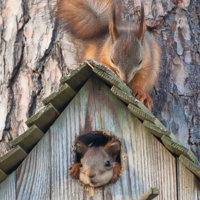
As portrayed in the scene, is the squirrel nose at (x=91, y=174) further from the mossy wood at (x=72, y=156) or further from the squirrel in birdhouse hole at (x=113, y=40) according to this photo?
the squirrel in birdhouse hole at (x=113, y=40)

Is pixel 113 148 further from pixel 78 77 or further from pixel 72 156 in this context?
pixel 78 77

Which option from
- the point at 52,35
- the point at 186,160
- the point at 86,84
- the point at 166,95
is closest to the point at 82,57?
the point at 52,35

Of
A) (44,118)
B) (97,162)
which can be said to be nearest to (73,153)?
(97,162)

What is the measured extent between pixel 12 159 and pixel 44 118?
235mm

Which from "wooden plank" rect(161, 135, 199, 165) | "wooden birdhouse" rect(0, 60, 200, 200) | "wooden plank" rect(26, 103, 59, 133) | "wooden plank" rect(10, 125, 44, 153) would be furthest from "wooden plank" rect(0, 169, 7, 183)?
"wooden plank" rect(161, 135, 199, 165)

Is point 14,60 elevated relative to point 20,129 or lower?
elevated

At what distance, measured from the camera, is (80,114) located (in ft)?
6.19

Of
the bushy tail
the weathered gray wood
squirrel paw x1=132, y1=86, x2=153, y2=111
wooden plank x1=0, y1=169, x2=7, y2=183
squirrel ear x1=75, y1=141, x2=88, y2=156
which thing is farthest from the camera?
the bushy tail

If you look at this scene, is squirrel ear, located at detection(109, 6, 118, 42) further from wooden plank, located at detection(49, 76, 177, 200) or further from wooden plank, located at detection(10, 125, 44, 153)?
wooden plank, located at detection(10, 125, 44, 153)

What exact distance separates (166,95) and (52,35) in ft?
3.06

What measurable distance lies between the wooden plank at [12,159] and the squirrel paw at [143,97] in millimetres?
958

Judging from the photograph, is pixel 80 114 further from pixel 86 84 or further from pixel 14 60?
pixel 14 60

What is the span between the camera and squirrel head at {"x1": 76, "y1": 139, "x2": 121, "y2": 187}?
1.81 m

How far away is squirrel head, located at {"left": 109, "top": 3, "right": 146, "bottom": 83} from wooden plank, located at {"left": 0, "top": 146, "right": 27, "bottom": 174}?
35.3 inches
